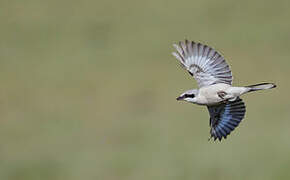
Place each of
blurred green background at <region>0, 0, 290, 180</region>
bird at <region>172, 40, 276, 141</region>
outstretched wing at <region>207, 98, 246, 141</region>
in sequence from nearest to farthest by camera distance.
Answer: bird at <region>172, 40, 276, 141</region> < outstretched wing at <region>207, 98, 246, 141</region> < blurred green background at <region>0, 0, 290, 180</region>

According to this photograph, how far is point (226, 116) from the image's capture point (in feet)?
19.9

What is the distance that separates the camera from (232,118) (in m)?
6.04

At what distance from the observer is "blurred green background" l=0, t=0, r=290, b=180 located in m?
10.6

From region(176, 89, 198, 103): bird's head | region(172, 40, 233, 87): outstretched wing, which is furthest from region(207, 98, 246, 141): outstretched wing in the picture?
region(176, 89, 198, 103): bird's head

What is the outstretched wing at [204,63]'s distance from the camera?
5711 mm

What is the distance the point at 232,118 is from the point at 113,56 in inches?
389

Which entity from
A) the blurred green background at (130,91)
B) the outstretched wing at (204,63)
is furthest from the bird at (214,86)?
the blurred green background at (130,91)

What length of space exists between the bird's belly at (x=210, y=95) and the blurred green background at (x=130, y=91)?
14.0 feet

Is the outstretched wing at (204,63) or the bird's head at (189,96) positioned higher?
the outstretched wing at (204,63)

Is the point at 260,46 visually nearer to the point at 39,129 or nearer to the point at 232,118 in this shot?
the point at 39,129

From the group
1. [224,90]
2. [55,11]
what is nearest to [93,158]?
[224,90]

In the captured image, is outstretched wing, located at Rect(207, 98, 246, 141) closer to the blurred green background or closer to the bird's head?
the bird's head

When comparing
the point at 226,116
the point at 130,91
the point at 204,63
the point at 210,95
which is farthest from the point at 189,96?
the point at 130,91

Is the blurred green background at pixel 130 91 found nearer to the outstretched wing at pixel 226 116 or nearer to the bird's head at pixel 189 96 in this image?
the outstretched wing at pixel 226 116
